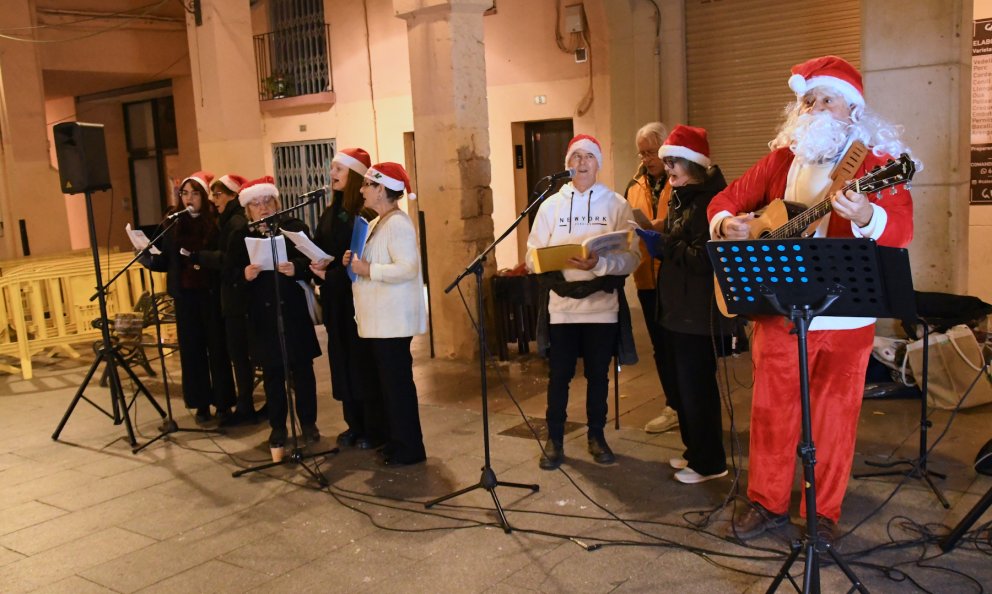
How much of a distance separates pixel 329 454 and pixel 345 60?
27.8 feet

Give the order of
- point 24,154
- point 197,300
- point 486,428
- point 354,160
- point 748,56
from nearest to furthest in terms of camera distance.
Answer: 1. point 486,428
2. point 354,160
3. point 197,300
4. point 748,56
5. point 24,154

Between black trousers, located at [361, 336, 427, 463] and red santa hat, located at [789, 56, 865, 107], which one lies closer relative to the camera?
red santa hat, located at [789, 56, 865, 107]

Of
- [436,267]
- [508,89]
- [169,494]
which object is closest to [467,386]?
[436,267]

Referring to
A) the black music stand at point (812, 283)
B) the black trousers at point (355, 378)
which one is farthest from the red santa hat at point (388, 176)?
the black music stand at point (812, 283)

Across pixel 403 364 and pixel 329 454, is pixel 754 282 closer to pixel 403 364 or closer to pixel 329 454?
pixel 403 364

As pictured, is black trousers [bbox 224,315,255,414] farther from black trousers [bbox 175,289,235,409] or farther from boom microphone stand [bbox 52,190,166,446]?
boom microphone stand [bbox 52,190,166,446]

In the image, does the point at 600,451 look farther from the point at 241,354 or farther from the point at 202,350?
the point at 202,350

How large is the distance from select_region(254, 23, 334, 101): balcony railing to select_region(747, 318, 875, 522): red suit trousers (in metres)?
10.2

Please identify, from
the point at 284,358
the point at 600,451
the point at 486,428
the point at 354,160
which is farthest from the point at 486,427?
the point at 354,160

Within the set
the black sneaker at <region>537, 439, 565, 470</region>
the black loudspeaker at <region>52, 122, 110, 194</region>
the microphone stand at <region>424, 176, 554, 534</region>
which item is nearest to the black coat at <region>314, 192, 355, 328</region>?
the microphone stand at <region>424, 176, 554, 534</region>

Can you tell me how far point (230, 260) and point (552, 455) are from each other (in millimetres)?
2112

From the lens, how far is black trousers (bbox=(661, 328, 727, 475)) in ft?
13.6

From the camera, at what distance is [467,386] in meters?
6.58

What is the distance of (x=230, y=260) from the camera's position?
5148 mm
